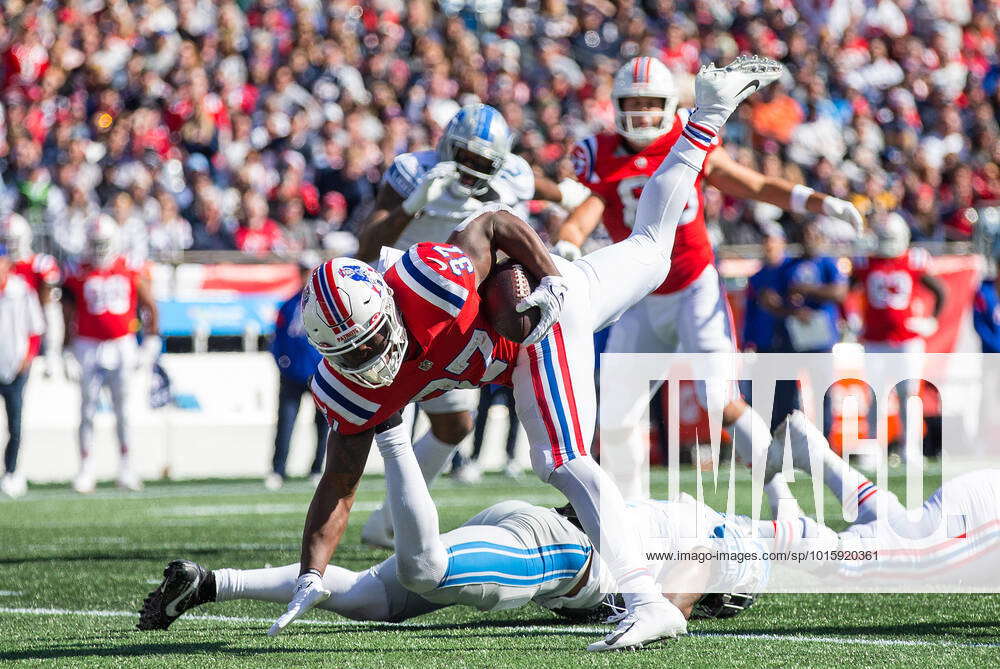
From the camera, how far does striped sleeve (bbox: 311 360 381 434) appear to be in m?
3.89

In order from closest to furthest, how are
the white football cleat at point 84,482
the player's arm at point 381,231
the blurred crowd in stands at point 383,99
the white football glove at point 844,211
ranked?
the white football glove at point 844,211, the player's arm at point 381,231, the white football cleat at point 84,482, the blurred crowd in stands at point 383,99

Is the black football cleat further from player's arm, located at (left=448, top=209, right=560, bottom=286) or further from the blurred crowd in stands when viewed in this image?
the blurred crowd in stands

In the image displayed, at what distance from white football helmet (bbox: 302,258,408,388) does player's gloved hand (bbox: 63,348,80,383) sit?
7.60 metres

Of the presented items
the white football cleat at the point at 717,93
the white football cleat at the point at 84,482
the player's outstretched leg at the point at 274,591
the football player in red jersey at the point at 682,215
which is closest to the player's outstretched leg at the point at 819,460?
the football player in red jersey at the point at 682,215

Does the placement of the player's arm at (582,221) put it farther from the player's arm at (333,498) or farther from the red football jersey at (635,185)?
the player's arm at (333,498)

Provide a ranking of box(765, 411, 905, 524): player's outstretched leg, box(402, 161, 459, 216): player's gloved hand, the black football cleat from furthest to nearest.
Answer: box(402, 161, 459, 216): player's gloved hand < box(765, 411, 905, 524): player's outstretched leg < the black football cleat

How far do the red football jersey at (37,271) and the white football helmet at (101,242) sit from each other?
46cm

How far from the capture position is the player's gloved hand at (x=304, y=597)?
3811mm

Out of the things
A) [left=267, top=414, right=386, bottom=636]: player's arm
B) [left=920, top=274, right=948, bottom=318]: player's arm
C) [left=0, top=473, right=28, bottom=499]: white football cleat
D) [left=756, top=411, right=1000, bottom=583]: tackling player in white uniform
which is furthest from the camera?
[left=920, top=274, right=948, bottom=318]: player's arm

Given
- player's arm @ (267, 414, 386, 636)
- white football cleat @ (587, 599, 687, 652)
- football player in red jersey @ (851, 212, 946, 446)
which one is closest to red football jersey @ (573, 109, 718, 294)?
player's arm @ (267, 414, 386, 636)

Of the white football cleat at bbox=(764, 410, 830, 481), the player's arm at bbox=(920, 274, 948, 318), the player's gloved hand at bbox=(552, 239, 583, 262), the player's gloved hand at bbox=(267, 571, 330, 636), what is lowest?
the player's gloved hand at bbox=(267, 571, 330, 636)

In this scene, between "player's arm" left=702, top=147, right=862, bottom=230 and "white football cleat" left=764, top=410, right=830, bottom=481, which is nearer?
"white football cleat" left=764, top=410, right=830, bottom=481

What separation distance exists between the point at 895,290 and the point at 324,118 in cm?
553

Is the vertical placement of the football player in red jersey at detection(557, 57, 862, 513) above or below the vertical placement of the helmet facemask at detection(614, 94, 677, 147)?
below
